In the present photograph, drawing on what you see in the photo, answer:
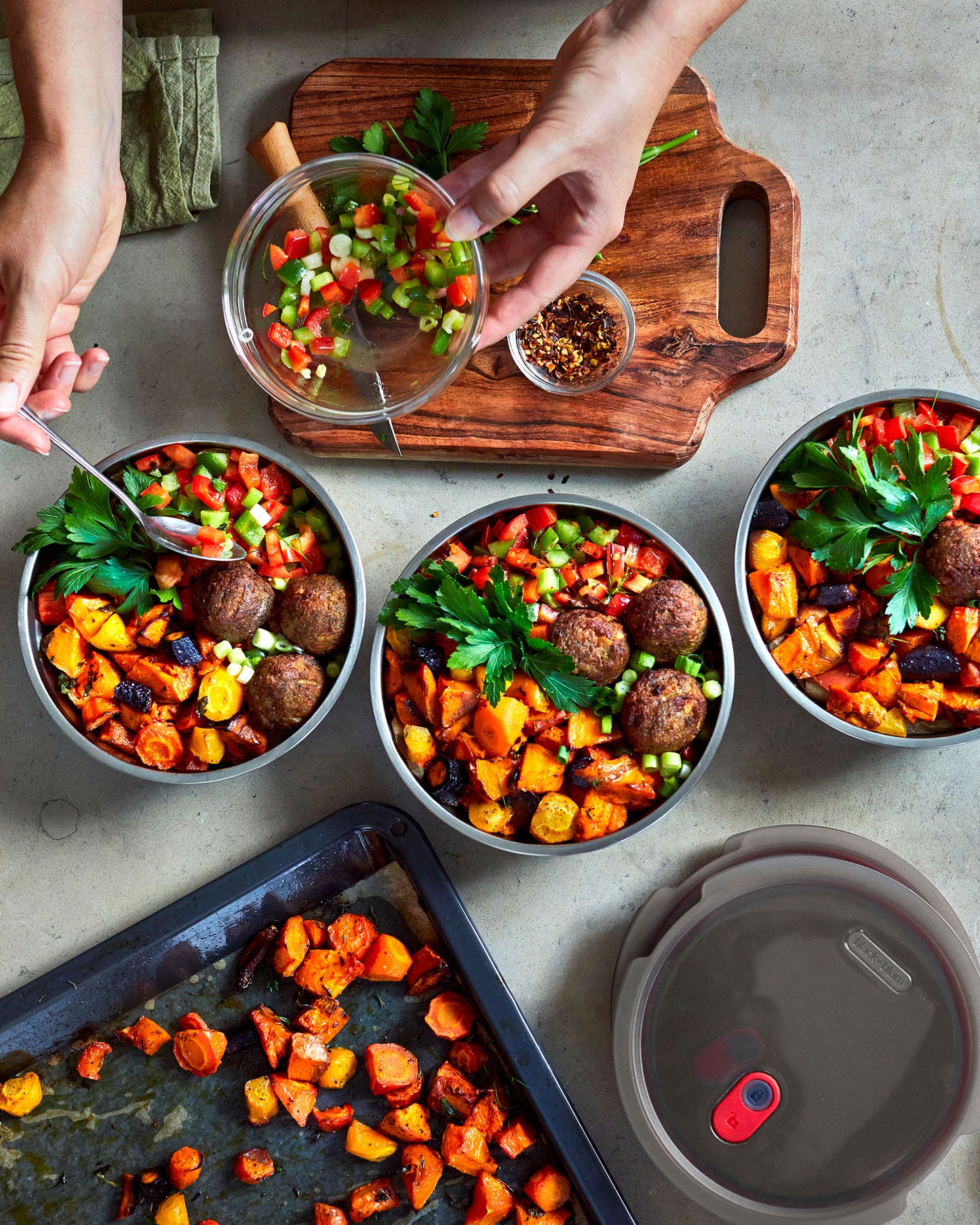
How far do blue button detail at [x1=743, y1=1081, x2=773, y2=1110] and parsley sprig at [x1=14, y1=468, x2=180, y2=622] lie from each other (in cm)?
174

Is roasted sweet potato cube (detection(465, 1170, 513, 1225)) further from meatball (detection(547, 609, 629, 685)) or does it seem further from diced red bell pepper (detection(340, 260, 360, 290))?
diced red bell pepper (detection(340, 260, 360, 290))

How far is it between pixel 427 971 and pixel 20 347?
1.75 m

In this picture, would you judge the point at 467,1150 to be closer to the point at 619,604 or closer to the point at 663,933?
the point at 663,933

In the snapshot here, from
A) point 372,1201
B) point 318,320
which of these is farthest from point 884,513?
point 372,1201

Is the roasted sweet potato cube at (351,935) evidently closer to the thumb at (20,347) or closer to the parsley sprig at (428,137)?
the thumb at (20,347)

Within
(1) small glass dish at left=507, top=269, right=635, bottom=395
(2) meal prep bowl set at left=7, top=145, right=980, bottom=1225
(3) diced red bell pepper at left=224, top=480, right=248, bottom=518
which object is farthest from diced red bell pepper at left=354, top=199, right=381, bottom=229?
(3) diced red bell pepper at left=224, top=480, right=248, bottom=518

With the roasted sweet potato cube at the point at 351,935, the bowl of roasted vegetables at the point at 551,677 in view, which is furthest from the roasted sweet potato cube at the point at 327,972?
the bowl of roasted vegetables at the point at 551,677

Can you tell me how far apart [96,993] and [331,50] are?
8.56ft

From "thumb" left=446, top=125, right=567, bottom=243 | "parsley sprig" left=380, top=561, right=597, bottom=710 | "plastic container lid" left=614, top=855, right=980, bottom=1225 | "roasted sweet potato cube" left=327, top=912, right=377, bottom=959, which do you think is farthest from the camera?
"roasted sweet potato cube" left=327, top=912, right=377, bottom=959

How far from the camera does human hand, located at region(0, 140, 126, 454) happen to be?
6.28ft

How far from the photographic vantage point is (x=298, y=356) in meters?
2.38

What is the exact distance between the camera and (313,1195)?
2463mm

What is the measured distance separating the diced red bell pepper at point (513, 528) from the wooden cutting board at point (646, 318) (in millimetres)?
221

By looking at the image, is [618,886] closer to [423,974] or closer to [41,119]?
[423,974]
